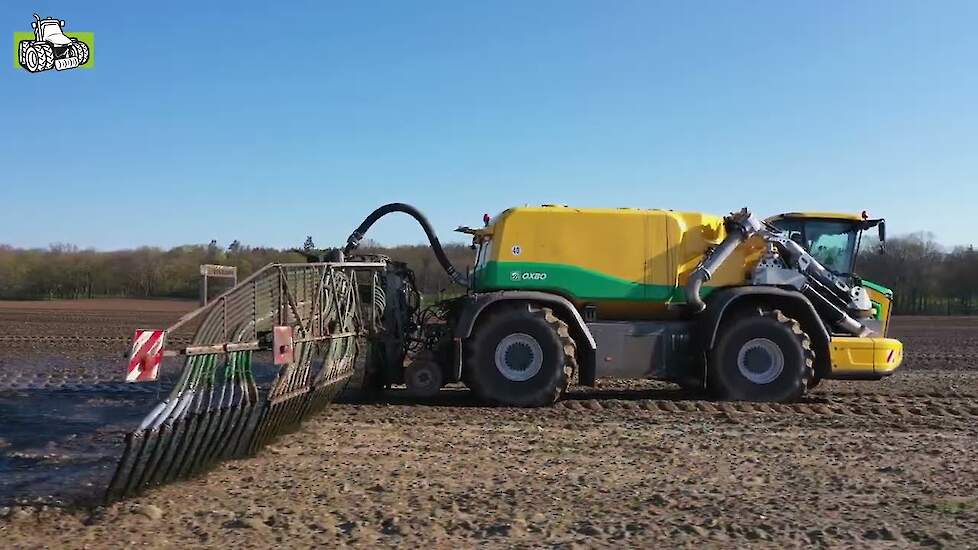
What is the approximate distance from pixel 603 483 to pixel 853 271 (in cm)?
748

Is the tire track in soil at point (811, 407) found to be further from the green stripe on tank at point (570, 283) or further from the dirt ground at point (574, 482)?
the green stripe on tank at point (570, 283)

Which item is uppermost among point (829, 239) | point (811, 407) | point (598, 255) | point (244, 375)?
point (829, 239)

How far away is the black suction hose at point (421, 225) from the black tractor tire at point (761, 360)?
377cm

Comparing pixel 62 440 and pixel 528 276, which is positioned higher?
pixel 528 276

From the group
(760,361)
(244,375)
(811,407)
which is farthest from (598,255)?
(244,375)

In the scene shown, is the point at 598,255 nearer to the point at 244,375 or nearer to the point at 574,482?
the point at 244,375

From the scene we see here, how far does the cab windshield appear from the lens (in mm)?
12570

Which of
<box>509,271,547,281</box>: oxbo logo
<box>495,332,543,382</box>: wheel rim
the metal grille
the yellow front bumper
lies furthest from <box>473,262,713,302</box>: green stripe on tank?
the yellow front bumper

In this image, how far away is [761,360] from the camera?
1165 centimetres

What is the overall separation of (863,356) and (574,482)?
21.6 ft

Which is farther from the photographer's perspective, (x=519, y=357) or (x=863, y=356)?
(x=863, y=356)

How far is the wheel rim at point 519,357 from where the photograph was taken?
11266 millimetres

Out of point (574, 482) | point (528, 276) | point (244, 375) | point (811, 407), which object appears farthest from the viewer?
point (528, 276)

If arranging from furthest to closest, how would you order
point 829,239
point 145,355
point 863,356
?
1. point 829,239
2. point 863,356
3. point 145,355
